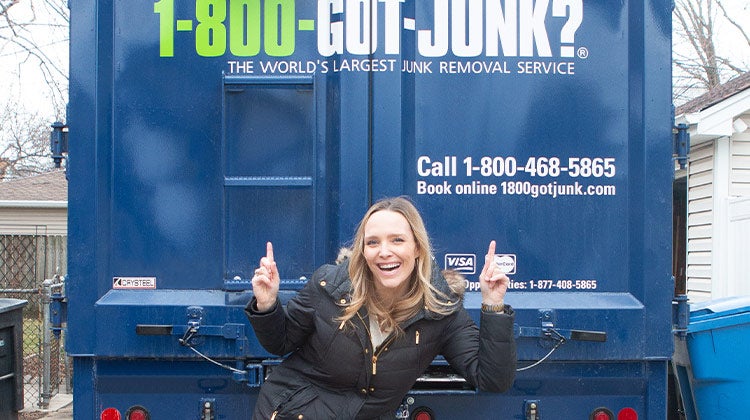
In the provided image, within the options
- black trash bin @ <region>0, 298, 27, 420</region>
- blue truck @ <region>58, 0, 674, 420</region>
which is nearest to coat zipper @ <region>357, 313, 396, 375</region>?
blue truck @ <region>58, 0, 674, 420</region>

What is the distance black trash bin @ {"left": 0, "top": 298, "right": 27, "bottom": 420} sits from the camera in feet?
19.4

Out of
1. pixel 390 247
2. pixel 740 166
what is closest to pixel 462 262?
pixel 390 247

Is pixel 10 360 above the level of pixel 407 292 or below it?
below

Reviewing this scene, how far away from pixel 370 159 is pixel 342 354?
2.75 feet

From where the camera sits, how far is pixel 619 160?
3152mm

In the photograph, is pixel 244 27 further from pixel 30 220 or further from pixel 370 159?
Answer: pixel 30 220

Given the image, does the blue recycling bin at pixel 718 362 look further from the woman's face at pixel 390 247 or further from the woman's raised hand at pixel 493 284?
the woman's face at pixel 390 247

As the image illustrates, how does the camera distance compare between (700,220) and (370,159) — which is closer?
(370,159)

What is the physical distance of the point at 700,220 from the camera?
10.5 metres

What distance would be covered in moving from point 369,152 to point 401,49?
45 cm

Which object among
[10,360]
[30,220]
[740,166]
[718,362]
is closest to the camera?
[718,362]

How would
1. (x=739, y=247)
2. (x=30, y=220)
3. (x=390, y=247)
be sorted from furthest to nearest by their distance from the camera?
1. (x=30, y=220)
2. (x=739, y=247)
3. (x=390, y=247)

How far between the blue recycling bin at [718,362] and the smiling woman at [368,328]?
1.32 meters

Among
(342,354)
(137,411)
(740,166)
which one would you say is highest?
(740,166)
